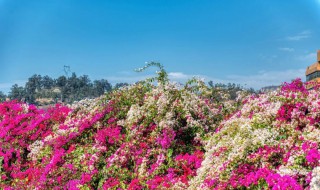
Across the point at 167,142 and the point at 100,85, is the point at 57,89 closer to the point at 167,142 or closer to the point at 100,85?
the point at 100,85

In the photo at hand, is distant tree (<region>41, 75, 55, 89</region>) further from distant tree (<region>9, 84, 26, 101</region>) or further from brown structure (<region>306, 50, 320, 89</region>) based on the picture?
brown structure (<region>306, 50, 320, 89</region>)

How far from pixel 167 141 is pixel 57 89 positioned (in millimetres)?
183992

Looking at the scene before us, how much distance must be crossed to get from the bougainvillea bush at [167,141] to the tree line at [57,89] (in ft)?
Answer: 444

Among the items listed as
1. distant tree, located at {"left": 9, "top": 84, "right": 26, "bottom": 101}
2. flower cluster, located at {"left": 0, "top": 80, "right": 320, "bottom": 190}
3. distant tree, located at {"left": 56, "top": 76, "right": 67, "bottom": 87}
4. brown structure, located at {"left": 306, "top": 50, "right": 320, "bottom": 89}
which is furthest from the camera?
distant tree, located at {"left": 56, "top": 76, "right": 67, "bottom": 87}

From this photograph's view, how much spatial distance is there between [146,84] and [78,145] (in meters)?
3.70

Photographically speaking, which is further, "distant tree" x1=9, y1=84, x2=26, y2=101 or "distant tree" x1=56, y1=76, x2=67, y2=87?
"distant tree" x1=56, y1=76, x2=67, y2=87

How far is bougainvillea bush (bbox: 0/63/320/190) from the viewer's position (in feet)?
27.4

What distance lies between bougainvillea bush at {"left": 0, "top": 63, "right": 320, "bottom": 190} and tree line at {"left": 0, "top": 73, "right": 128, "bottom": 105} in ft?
444

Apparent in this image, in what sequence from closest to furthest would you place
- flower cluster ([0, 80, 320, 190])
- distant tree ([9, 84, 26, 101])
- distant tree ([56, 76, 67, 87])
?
flower cluster ([0, 80, 320, 190]) < distant tree ([9, 84, 26, 101]) < distant tree ([56, 76, 67, 87])

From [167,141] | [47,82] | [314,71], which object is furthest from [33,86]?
[167,141]

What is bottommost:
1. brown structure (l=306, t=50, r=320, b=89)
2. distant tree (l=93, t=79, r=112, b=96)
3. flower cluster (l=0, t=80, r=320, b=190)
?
flower cluster (l=0, t=80, r=320, b=190)

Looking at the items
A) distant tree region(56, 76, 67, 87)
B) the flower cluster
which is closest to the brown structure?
the flower cluster

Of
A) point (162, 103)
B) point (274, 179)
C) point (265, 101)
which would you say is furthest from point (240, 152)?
point (162, 103)

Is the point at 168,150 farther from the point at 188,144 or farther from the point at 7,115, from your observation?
the point at 7,115
